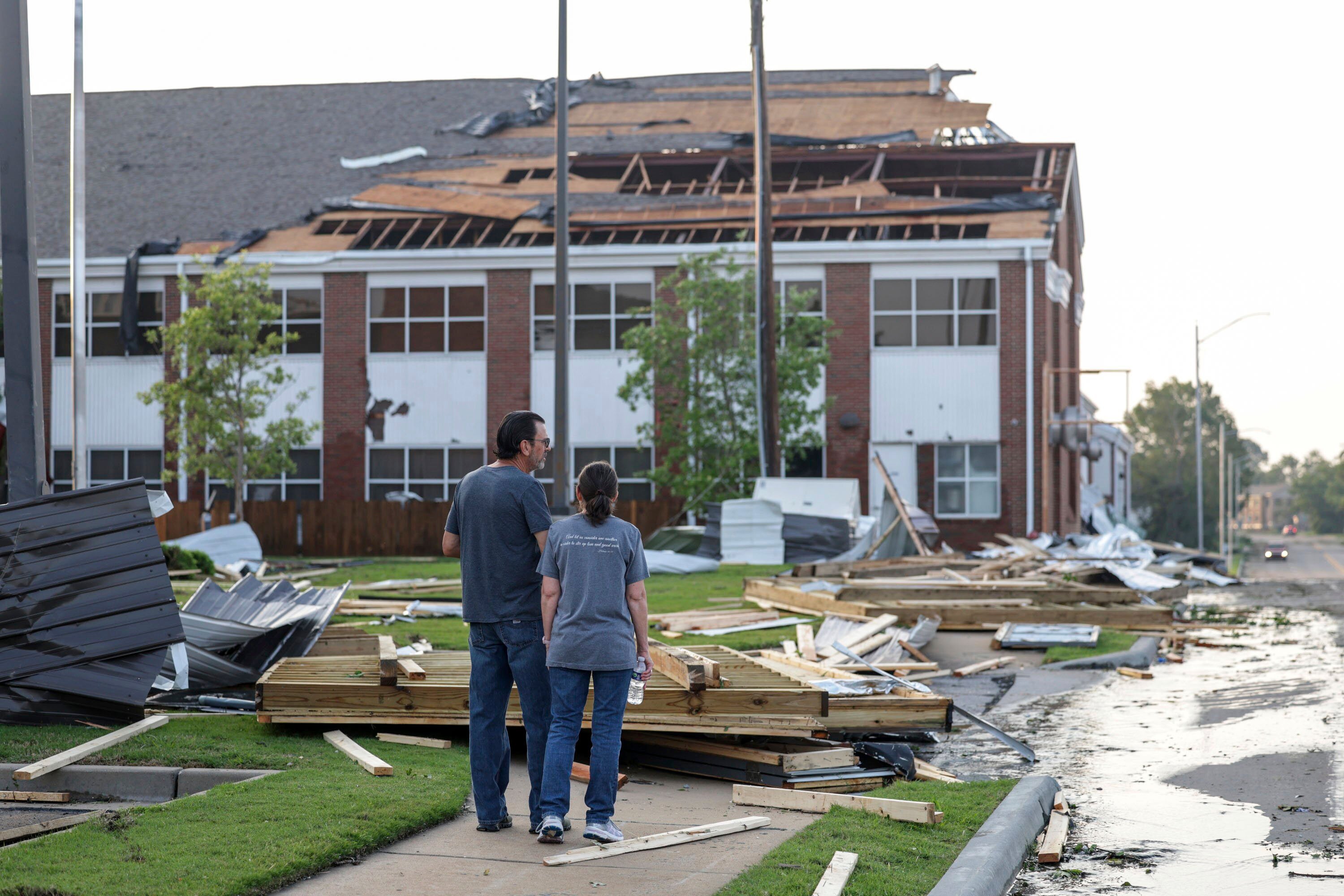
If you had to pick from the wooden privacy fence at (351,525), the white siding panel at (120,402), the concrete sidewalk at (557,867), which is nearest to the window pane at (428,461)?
the wooden privacy fence at (351,525)

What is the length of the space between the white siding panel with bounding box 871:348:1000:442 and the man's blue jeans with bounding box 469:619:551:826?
28860 millimetres

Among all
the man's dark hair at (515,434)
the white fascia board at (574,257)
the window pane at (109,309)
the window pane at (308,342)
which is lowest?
the man's dark hair at (515,434)

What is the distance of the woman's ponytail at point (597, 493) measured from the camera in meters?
6.16

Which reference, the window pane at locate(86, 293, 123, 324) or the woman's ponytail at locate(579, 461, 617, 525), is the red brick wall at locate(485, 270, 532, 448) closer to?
the window pane at locate(86, 293, 123, 324)

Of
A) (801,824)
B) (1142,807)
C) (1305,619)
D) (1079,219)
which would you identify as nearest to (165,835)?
(801,824)

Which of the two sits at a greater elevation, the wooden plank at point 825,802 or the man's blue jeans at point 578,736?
the man's blue jeans at point 578,736

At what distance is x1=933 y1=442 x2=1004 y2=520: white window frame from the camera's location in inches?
1353

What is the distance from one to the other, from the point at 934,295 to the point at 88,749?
29.4 metres

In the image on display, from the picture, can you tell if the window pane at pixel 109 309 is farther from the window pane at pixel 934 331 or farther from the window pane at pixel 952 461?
the window pane at pixel 952 461

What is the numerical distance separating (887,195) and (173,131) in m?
23.1

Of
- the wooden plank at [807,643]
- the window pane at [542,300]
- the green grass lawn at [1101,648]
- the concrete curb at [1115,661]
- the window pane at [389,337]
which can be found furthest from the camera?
the window pane at [389,337]

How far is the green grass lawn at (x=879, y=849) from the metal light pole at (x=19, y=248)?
220 inches

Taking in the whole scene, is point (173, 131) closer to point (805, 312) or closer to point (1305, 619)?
point (805, 312)

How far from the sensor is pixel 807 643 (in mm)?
13562
